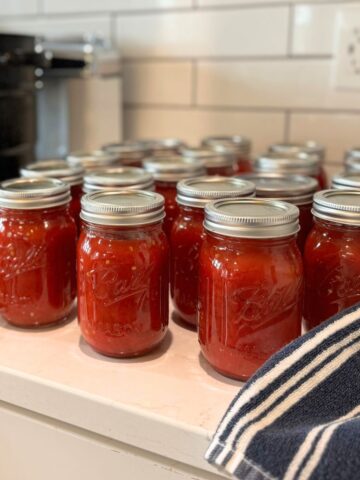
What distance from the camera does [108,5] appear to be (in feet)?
3.97

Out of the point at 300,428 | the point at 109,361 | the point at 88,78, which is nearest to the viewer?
the point at 300,428

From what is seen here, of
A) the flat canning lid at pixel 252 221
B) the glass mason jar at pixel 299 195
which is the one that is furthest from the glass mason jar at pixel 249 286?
the glass mason jar at pixel 299 195

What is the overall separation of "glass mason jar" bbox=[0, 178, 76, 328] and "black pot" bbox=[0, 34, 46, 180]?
271 mm

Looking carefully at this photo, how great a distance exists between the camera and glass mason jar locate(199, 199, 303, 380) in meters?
0.49

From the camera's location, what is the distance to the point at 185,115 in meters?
1.20

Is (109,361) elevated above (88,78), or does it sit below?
below

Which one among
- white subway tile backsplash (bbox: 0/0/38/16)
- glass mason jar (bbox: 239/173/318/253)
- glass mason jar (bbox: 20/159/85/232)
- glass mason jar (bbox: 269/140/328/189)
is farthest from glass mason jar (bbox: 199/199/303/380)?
white subway tile backsplash (bbox: 0/0/38/16)

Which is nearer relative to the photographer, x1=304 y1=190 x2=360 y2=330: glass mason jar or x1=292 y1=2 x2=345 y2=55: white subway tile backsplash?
x1=304 y1=190 x2=360 y2=330: glass mason jar

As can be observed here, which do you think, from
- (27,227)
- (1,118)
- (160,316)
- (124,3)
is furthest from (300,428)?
(124,3)

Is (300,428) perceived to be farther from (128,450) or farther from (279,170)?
(279,170)

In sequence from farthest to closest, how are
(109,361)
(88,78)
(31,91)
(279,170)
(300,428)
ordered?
(88,78), (31,91), (279,170), (109,361), (300,428)

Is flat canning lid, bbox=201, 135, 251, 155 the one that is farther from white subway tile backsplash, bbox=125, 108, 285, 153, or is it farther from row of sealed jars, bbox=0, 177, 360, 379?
row of sealed jars, bbox=0, 177, 360, 379

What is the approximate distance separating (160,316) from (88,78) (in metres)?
0.72

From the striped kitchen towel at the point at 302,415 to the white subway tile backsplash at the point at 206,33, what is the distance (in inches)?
28.5
